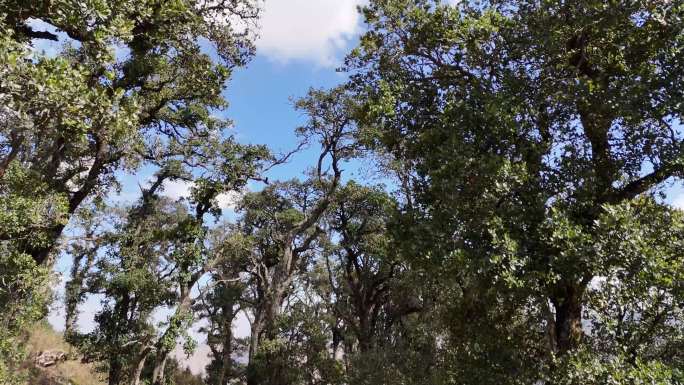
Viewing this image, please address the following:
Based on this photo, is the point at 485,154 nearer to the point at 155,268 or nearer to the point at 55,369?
the point at 155,268

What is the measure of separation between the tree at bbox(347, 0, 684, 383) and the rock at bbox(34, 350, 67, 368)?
2909 centimetres

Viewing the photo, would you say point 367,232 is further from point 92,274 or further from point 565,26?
point 565,26

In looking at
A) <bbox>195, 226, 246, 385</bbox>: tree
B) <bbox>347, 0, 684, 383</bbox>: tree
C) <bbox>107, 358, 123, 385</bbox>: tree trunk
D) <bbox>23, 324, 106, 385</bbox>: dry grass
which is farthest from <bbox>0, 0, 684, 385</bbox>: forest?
<bbox>195, 226, 246, 385</bbox>: tree

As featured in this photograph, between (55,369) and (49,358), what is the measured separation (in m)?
0.87

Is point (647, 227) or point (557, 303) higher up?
point (647, 227)

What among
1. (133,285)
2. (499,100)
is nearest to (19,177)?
(133,285)

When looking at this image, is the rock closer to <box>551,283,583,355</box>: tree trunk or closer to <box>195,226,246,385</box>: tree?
<box>195,226,246,385</box>: tree

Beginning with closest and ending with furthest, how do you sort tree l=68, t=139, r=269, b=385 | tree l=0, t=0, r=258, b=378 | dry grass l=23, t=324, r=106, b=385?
tree l=0, t=0, r=258, b=378 → tree l=68, t=139, r=269, b=385 → dry grass l=23, t=324, r=106, b=385

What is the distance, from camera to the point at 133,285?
67.5ft

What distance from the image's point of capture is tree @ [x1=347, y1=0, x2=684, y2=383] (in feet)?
25.9

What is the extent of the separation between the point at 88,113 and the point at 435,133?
6.04 m

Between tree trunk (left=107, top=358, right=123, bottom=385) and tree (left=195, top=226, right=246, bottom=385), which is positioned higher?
tree (left=195, top=226, right=246, bottom=385)

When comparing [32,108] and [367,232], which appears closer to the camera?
[32,108]

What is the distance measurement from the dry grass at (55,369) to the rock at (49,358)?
0.88 feet
